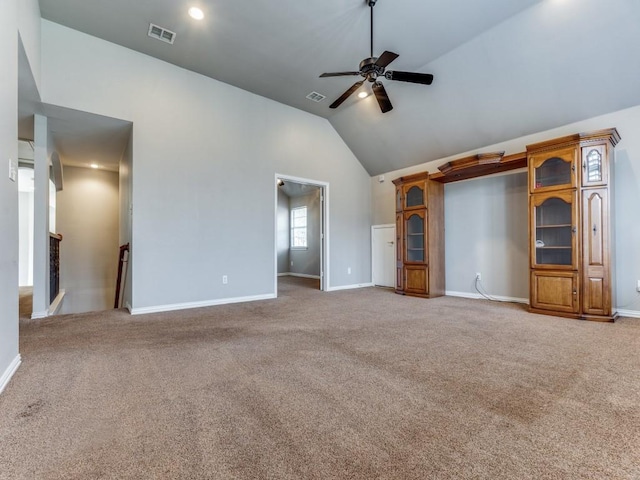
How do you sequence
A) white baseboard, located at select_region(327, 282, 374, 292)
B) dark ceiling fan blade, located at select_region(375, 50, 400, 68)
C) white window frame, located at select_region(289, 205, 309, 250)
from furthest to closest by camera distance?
1. white window frame, located at select_region(289, 205, 309, 250)
2. white baseboard, located at select_region(327, 282, 374, 292)
3. dark ceiling fan blade, located at select_region(375, 50, 400, 68)

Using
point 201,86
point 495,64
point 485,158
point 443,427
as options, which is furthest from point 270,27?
point 443,427

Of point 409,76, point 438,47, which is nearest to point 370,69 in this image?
point 409,76

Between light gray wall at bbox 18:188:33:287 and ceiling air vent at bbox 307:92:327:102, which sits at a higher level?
ceiling air vent at bbox 307:92:327:102

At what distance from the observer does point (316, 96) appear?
5172mm

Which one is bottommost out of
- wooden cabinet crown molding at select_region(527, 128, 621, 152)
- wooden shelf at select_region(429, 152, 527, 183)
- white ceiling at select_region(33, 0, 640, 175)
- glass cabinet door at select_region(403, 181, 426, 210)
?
glass cabinet door at select_region(403, 181, 426, 210)

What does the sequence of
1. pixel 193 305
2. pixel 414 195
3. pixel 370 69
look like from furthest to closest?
pixel 414 195, pixel 193 305, pixel 370 69

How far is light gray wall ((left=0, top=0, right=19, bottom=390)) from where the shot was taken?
1920 millimetres

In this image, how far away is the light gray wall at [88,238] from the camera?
6.16 metres

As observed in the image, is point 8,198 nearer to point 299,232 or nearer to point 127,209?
point 127,209

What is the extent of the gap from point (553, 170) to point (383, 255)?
10.9 feet

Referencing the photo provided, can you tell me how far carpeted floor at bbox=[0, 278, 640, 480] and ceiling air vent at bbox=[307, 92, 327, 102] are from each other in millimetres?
3916

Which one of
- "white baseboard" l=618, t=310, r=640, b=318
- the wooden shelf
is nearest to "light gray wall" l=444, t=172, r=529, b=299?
the wooden shelf

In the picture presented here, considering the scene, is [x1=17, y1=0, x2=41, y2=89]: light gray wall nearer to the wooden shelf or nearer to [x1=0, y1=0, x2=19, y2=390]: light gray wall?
[x1=0, y1=0, x2=19, y2=390]: light gray wall

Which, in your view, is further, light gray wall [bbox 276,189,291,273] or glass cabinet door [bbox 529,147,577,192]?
light gray wall [bbox 276,189,291,273]
